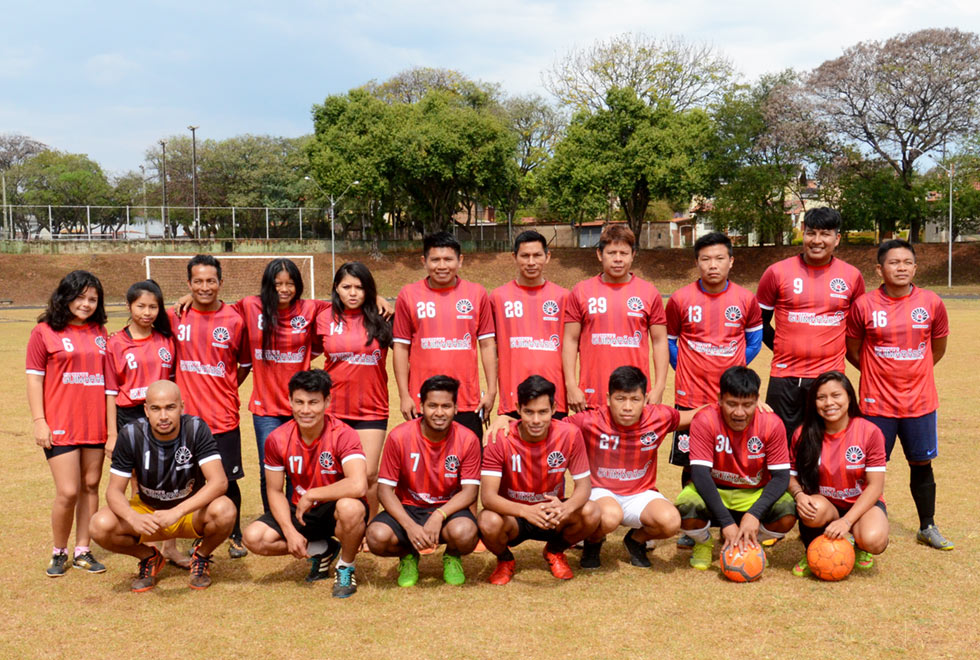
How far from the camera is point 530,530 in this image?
474 cm

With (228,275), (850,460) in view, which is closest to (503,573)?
(850,460)

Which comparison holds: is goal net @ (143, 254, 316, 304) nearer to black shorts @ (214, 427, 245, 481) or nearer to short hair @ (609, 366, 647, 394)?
black shorts @ (214, 427, 245, 481)

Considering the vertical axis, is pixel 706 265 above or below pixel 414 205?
below

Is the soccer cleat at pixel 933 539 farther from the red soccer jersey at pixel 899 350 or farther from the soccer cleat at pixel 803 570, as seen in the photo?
the soccer cleat at pixel 803 570

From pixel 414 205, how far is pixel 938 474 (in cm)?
3926

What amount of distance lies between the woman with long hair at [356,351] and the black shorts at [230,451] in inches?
26.8

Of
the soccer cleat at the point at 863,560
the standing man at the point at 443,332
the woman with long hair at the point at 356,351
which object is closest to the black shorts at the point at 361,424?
the woman with long hair at the point at 356,351

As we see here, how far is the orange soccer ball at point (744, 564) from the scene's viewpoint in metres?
4.55

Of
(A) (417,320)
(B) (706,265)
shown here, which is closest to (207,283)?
(A) (417,320)

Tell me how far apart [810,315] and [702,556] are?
1.78 m

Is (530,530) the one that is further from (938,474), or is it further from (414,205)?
(414,205)

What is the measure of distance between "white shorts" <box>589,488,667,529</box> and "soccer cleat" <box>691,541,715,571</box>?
383 mm

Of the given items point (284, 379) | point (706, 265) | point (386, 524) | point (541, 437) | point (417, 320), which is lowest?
point (386, 524)

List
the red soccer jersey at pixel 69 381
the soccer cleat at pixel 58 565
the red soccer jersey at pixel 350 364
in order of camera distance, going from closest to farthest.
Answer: the soccer cleat at pixel 58 565, the red soccer jersey at pixel 69 381, the red soccer jersey at pixel 350 364
